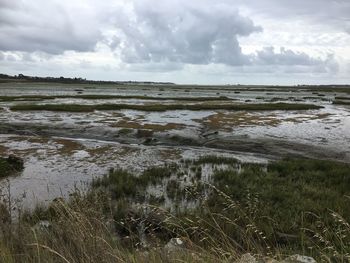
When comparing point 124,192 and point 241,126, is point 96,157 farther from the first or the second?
point 241,126

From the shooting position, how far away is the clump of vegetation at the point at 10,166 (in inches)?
625

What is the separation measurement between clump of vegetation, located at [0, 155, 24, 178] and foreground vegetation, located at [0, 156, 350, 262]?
15.4ft

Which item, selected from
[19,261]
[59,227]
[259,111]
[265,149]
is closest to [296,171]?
[265,149]

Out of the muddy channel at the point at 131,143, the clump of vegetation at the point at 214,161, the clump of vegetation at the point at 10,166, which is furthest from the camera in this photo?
the clump of vegetation at the point at 214,161

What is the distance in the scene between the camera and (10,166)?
16406 mm

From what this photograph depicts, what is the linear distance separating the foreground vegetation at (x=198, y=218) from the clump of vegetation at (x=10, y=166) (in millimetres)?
4685

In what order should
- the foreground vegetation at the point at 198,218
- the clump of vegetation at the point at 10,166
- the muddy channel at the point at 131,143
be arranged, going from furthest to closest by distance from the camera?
1. the muddy channel at the point at 131,143
2. the clump of vegetation at the point at 10,166
3. the foreground vegetation at the point at 198,218

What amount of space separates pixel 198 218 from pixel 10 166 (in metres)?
11.5

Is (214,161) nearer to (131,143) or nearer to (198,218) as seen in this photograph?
(131,143)

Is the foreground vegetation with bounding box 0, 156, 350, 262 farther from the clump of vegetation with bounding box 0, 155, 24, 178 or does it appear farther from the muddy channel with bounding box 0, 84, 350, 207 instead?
the clump of vegetation with bounding box 0, 155, 24, 178

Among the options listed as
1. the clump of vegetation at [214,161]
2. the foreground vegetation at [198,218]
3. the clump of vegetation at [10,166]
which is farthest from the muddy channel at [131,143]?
the foreground vegetation at [198,218]

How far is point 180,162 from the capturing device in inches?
755

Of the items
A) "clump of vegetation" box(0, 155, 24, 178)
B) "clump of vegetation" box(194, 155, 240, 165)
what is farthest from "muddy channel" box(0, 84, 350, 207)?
"clump of vegetation" box(194, 155, 240, 165)

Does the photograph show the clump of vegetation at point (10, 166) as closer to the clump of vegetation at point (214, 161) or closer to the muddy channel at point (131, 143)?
the muddy channel at point (131, 143)
